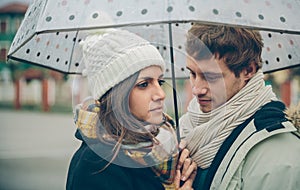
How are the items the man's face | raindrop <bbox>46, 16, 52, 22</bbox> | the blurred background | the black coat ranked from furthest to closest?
the blurred background
the man's face
the black coat
raindrop <bbox>46, 16, 52, 22</bbox>

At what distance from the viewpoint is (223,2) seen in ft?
5.16

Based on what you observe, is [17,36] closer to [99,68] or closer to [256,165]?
[99,68]

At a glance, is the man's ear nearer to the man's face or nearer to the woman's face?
the man's face

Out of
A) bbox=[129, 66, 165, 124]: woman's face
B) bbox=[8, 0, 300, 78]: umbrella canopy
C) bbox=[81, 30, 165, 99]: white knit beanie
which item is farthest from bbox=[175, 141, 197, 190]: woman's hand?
bbox=[8, 0, 300, 78]: umbrella canopy

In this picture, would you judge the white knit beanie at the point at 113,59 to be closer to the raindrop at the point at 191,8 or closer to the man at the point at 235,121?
the man at the point at 235,121

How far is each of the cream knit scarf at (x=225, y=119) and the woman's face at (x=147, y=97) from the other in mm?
179

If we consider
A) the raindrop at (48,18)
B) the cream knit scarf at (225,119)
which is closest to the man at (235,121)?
the cream knit scarf at (225,119)

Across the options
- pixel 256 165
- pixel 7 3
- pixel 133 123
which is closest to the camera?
pixel 256 165

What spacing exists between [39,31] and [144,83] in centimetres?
40

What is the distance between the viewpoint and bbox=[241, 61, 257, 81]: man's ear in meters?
1.91

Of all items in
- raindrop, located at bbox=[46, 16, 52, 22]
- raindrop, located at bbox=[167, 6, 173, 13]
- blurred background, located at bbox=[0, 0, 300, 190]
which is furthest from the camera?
blurred background, located at bbox=[0, 0, 300, 190]

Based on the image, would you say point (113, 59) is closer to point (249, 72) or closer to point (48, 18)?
point (48, 18)

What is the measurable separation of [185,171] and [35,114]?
16.6 meters

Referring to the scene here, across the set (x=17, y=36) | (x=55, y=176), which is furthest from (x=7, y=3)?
(x=17, y=36)
